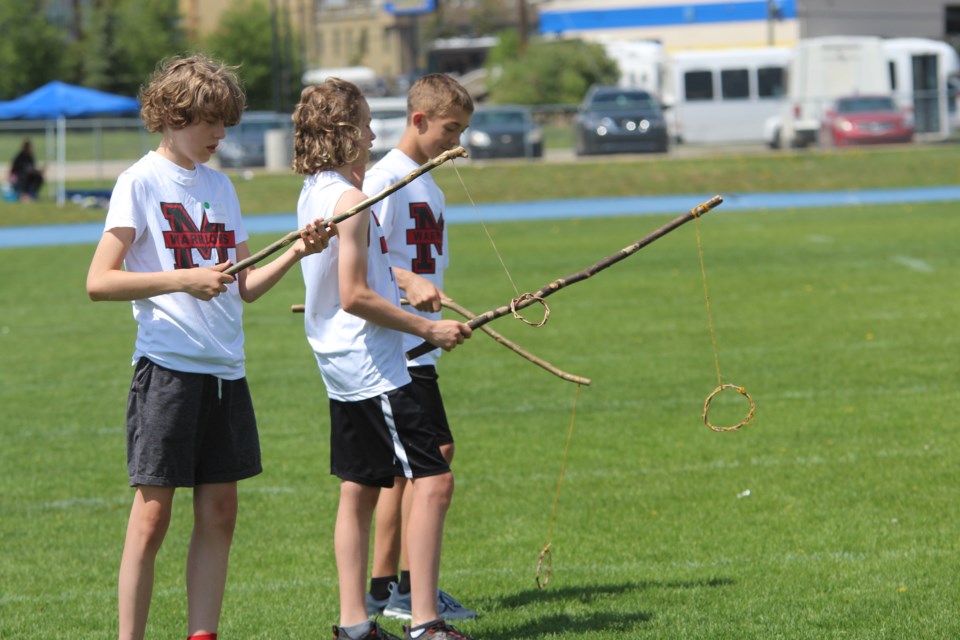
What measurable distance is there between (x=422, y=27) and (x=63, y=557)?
92.6 m

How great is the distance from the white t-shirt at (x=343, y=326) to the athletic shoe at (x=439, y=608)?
3.28 feet

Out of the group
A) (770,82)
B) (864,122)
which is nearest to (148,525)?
(864,122)

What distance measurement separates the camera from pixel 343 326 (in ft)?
15.2

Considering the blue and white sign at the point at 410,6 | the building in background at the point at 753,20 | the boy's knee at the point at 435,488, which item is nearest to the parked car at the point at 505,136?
the building in background at the point at 753,20

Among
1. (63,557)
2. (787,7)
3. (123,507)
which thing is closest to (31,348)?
(123,507)

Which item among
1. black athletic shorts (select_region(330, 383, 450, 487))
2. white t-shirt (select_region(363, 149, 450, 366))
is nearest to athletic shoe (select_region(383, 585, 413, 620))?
black athletic shorts (select_region(330, 383, 450, 487))

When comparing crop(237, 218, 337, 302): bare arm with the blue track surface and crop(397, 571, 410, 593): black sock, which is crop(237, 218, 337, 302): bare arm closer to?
crop(397, 571, 410, 593): black sock

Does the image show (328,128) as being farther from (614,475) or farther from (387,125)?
(387,125)

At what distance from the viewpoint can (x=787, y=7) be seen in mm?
59844

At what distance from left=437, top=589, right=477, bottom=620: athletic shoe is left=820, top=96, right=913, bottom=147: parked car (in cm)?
3146

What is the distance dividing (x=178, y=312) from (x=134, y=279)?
0.71ft

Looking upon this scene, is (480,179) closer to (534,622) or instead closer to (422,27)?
(534,622)

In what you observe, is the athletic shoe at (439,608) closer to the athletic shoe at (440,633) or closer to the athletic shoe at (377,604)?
the athletic shoe at (377,604)

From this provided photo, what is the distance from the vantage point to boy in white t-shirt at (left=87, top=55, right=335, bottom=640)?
4.18m
